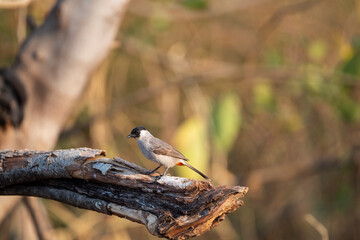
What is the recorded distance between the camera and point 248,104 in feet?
25.0

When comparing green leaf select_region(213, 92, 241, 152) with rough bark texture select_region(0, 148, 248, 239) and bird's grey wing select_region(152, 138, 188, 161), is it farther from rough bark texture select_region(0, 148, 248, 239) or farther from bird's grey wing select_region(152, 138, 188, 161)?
rough bark texture select_region(0, 148, 248, 239)

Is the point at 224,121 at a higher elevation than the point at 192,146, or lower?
higher

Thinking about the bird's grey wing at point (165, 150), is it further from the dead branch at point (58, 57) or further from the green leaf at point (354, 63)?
the green leaf at point (354, 63)

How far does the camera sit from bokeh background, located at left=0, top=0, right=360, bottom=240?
17.6 feet

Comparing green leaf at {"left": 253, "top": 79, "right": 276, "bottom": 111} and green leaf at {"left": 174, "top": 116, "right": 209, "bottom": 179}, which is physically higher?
green leaf at {"left": 253, "top": 79, "right": 276, "bottom": 111}

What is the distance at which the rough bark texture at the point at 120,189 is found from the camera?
172 centimetres

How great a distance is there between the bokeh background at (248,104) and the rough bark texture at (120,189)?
2602mm

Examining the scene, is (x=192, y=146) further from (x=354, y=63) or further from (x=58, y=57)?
(x=354, y=63)

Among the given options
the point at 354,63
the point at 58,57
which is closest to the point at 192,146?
the point at 58,57

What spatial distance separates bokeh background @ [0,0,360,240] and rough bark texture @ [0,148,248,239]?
2.60m

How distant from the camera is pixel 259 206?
7.62m

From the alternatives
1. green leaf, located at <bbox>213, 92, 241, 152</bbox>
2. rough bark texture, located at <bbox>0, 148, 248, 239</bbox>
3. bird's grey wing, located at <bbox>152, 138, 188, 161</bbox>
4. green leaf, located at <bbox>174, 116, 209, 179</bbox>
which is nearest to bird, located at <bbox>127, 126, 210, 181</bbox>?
bird's grey wing, located at <bbox>152, 138, 188, 161</bbox>

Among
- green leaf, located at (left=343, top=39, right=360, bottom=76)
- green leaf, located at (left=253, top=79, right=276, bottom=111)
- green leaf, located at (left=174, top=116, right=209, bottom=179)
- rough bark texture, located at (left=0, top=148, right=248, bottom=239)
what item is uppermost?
green leaf, located at (left=253, top=79, right=276, bottom=111)

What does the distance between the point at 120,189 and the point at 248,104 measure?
19.1 feet
